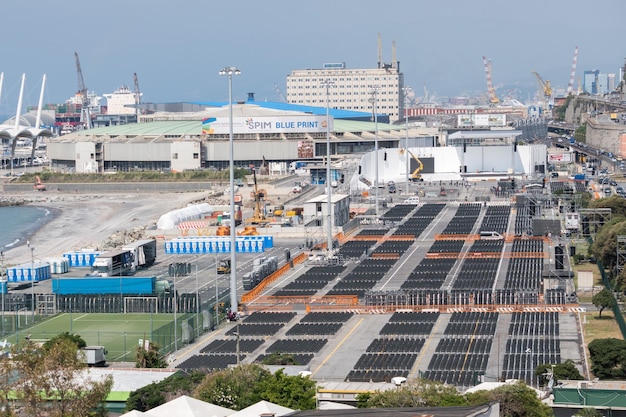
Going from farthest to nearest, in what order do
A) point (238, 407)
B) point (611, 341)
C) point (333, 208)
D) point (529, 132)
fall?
point (529, 132) → point (333, 208) → point (611, 341) → point (238, 407)

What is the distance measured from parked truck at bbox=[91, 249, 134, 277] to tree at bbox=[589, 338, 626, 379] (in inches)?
872

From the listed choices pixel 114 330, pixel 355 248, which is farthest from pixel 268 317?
pixel 355 248

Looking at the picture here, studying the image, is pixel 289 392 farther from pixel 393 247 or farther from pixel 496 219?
pixel 496 219

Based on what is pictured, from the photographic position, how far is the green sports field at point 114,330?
3394 cm

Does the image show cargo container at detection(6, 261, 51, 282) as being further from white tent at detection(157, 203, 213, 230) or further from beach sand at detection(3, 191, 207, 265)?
white tent at detection(157, 203, 213, 230)

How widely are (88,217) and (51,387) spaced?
211ft

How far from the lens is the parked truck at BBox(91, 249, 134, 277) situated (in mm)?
46594

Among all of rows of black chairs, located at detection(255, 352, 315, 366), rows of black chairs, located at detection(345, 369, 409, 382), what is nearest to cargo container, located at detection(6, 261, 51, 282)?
rows of black chairs, located at detection(255, 352, 315, 366)

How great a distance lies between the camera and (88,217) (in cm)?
8525

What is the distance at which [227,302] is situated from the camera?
39.9 meters

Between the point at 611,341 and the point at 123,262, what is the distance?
76.8 feet

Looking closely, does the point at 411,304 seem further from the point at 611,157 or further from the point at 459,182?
the point at 611,157

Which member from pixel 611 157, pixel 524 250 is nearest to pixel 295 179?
pixel 611 157

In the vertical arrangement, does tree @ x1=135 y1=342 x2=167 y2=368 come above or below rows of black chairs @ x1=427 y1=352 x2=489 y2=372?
above
